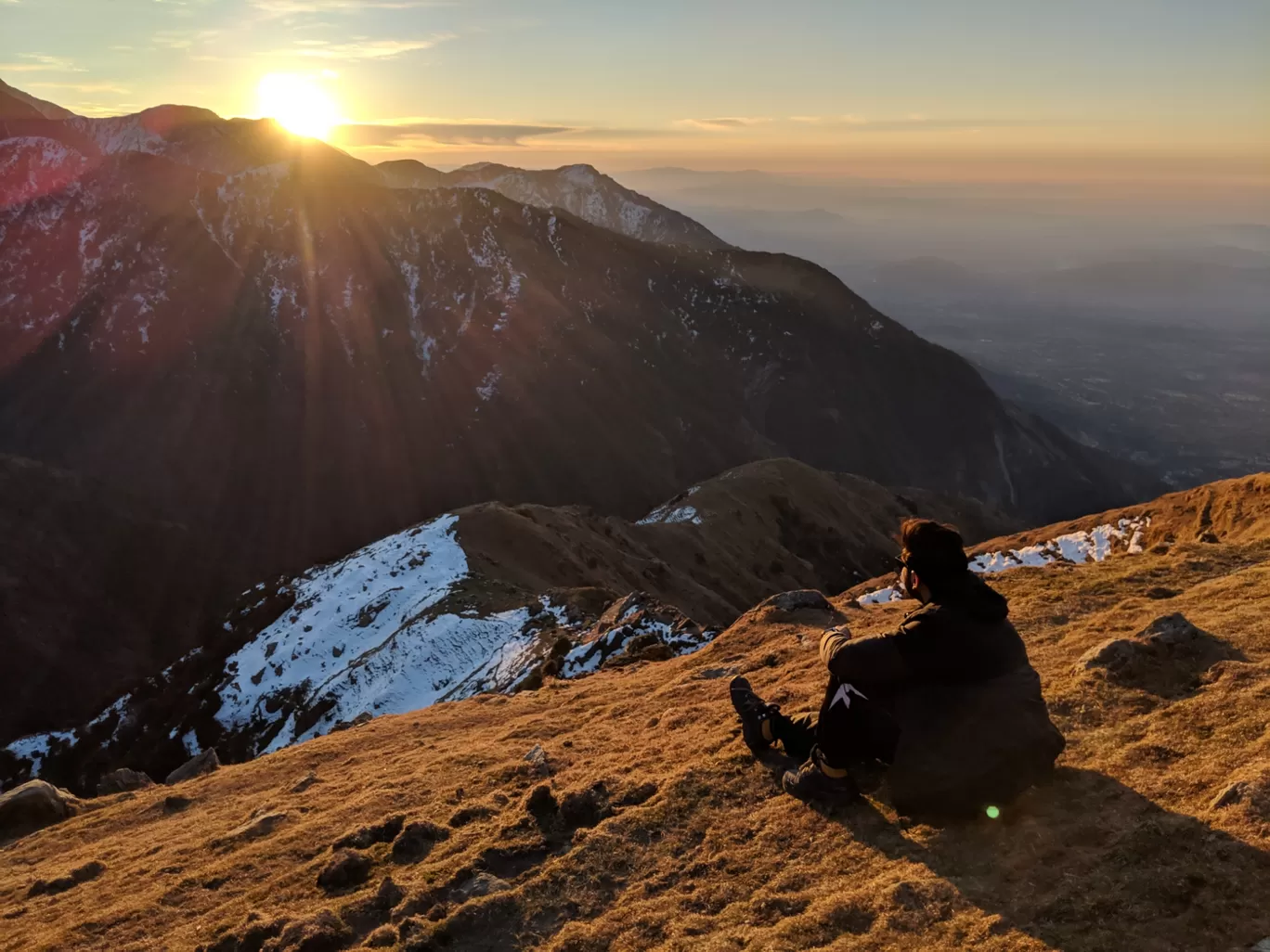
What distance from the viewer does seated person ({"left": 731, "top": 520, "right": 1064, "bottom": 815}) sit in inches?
268

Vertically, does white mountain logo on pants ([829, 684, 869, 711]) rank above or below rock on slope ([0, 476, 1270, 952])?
above

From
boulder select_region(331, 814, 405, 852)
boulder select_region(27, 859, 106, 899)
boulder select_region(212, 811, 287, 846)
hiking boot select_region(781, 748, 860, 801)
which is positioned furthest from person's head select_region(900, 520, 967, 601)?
boulder select_region(27, 859, 106, 899)

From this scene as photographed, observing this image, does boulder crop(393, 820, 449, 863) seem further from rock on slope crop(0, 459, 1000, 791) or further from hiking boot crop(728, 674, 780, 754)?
rock on slope crop(0, 459, 1000, 791)

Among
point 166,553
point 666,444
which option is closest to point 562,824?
point 166,553

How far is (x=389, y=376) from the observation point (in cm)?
16950

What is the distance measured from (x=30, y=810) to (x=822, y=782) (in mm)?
17723

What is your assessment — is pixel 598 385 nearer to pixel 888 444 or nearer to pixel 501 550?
pixel 888 444

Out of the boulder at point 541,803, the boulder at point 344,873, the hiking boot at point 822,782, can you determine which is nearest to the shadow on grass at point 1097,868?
the hiking boot at point 822,782

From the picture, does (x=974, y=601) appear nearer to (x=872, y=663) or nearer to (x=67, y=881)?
(x=872, y=663)

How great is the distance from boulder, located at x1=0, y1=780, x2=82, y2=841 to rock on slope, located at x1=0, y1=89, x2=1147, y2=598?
12641cm

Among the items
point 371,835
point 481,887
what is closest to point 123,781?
point 371,835

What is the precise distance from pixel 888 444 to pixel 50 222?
704ft

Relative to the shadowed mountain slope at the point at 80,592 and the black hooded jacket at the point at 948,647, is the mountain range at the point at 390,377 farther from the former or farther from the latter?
the black hooded jacket at the point at 948,647

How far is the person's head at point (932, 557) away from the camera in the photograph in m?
6.85
